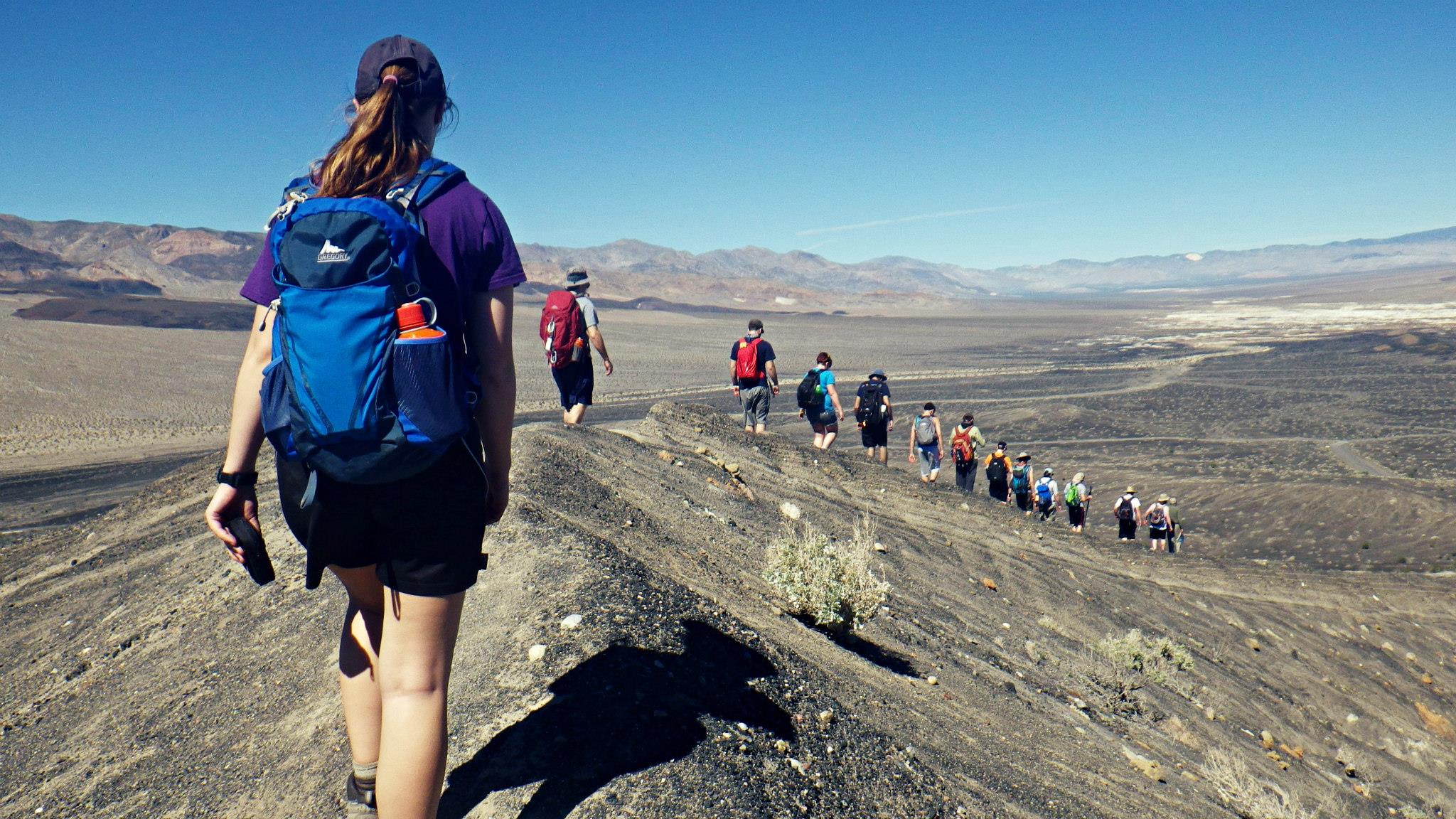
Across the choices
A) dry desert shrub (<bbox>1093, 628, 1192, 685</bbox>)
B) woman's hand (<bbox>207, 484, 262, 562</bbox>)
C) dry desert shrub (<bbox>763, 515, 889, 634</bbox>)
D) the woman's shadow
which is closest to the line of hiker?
dry desert shrub (<bbox>763, 515, 889, 634</bbox>)

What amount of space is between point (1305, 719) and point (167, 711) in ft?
25.5

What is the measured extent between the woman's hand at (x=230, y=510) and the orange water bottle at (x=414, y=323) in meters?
0.64

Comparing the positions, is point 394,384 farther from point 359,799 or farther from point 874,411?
point 874,411

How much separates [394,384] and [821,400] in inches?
390

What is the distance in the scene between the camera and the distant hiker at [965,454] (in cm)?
1274

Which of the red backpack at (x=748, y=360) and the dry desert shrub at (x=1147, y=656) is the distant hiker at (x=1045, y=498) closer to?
the red backpack at (x=748, y=360)

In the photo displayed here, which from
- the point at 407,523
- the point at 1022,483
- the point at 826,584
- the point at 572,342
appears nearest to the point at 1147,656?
the point at 826,584

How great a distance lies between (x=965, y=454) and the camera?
1273 centimetres

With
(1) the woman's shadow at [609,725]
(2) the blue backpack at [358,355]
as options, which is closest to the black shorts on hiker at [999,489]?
(1) the woman's shadow at [609,725]

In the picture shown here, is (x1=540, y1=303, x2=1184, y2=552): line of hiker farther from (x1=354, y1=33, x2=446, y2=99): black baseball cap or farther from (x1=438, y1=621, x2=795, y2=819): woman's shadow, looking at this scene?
(x1=354, y1=33, x2=446, y2=99): black baseball cap

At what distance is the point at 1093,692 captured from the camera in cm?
614

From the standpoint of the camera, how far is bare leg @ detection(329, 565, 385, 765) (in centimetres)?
206

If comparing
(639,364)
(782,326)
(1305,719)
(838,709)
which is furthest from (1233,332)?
(838,709)

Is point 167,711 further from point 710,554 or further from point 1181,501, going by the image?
point 1181,501
